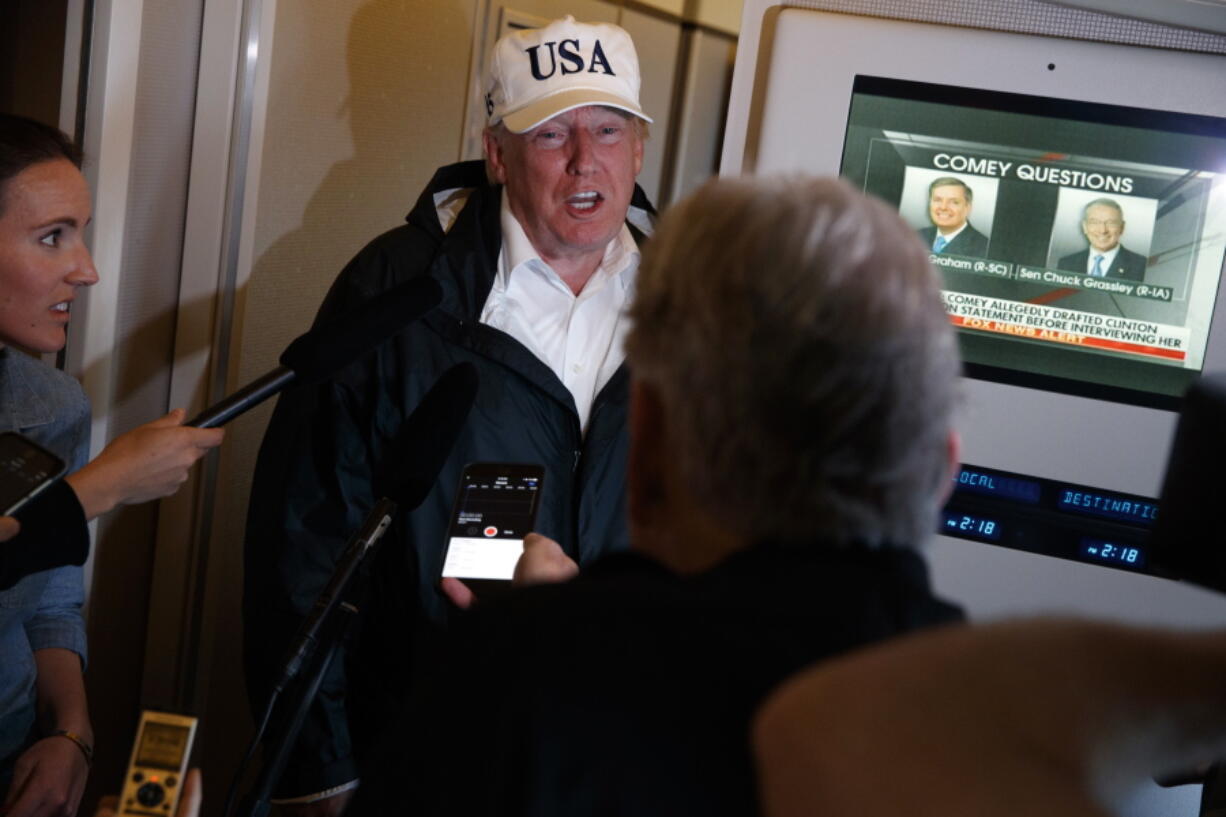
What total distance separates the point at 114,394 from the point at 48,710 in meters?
0.60

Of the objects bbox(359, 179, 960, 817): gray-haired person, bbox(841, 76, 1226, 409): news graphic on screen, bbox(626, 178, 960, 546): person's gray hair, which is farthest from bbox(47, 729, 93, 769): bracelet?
bbox(841, 76, 1226, 409): news graphic on screen

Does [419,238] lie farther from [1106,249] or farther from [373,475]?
[1106,249]

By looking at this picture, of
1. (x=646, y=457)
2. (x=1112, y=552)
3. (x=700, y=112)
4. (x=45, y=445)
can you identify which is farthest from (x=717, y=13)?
(x=646, y=457)

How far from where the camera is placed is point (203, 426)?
121 centimetres

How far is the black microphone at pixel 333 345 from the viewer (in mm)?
1203

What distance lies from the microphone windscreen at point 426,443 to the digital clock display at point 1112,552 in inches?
44.0

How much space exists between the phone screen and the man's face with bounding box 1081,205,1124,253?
1009 mm

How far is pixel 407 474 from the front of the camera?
134 centimetres

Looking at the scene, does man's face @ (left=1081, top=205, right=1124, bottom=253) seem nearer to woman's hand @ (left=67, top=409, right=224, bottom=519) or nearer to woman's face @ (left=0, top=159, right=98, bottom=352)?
woman's hand @ (left=67, top=409, right=224, bottom=519)

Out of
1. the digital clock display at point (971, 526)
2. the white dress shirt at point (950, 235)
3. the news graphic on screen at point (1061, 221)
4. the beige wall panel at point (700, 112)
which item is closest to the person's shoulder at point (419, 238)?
the news graphic on screen at point (1061, 221)

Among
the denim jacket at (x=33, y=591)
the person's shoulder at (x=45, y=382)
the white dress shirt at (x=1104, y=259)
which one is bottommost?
the denim jacket at (x=33, y=591)

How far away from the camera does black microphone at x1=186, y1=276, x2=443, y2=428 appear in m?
1.20

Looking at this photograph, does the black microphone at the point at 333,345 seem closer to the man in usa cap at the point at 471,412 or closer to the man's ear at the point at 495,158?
the man in usa cap at the point at 471,412

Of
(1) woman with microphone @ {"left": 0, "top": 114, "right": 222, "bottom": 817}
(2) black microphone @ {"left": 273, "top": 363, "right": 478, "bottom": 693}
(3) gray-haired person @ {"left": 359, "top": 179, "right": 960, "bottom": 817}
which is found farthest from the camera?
(1) woman with microphone @ {"left": 0, "top": 114, "right": 222, "bottom": 817}
